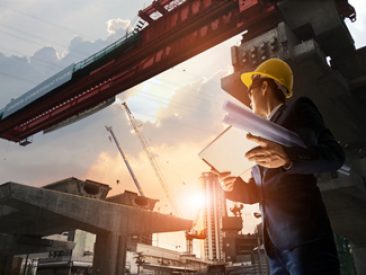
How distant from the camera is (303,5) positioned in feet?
32.4

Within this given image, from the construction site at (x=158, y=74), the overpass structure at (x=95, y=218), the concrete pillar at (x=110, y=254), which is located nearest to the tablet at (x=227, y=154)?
the construction site at (x=158, y=74)

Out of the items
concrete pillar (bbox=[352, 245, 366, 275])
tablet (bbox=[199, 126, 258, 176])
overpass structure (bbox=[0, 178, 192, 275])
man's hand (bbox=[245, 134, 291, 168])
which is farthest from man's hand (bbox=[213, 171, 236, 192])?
overpass structure (bbox=[0, 178, 192, 275])

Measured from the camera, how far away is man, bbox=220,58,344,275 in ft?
6.57

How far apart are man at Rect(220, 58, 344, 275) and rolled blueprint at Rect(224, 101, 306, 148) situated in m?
0.06

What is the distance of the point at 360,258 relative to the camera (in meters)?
15.6

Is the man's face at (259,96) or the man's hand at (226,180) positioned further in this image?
the man's hand at (226,180)

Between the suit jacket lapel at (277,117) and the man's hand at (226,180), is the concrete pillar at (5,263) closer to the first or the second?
the man's hand at (226,180)

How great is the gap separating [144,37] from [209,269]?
2254cm

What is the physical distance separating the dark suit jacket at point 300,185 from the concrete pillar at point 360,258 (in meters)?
15.9

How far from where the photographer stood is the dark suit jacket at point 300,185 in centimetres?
206

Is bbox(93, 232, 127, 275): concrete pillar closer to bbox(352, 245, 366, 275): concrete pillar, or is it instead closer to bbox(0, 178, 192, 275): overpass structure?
bbox(0, 178, 192, 275): overpass structure

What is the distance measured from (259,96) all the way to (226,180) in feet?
2.45

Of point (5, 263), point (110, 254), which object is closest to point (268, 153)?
point (110, 254)

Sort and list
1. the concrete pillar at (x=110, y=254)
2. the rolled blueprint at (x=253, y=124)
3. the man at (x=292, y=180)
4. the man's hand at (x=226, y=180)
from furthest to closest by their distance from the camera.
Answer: the concrete pillar at (x=110, y=254)
the man's hand at (x=226, y=180)
the man at (x=292, y=180)
the rolled blueprint at (x=253, y=124)
